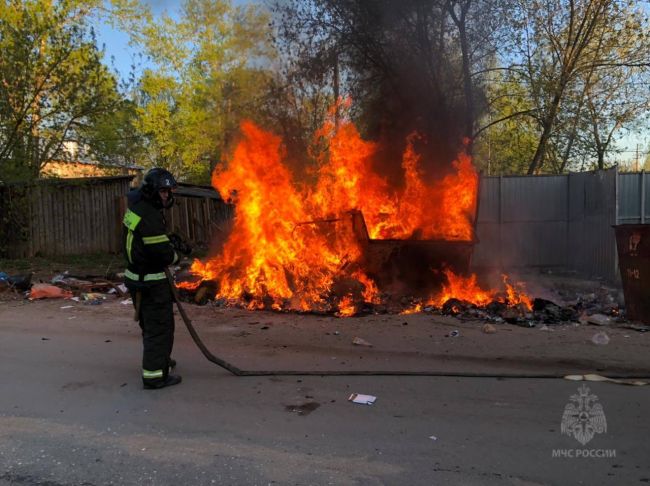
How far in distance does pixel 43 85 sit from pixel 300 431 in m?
11.6

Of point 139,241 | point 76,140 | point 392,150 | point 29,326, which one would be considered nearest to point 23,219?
point 76,140

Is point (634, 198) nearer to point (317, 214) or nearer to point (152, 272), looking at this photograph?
point (317, 214)

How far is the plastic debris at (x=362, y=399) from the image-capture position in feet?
13.7

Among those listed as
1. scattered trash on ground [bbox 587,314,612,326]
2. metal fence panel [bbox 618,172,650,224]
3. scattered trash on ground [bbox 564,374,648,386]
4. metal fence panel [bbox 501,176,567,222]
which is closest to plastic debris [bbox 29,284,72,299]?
scattered trash on ground [bbox 564,374,648,386]

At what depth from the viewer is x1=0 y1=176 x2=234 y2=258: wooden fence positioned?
46.3ft

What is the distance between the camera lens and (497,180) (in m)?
12.5

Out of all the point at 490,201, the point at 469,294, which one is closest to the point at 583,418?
the point at 469,294

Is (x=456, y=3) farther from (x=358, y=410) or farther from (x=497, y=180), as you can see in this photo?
(x=358, y=410)

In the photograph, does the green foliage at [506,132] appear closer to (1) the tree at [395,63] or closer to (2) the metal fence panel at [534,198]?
(2) the metal fence panel at [534,198]

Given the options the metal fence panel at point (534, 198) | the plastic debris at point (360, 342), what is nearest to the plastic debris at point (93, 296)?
the plastic debris at point (360, 342)

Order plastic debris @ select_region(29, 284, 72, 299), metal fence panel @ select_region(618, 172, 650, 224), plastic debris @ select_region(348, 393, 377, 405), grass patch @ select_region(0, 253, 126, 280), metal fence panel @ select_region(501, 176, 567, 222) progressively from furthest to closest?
metal fence panel @ select_region(501, 176, 567, 222) < grass patch @ select_region(0, 253, 126, 280) < metal fence panel @ select_region(618, 172, 650, 224) < plastic debris @ select_region(29, 284, 72, 299) < plastic debris @ select_region(348, 393, 377, 405)

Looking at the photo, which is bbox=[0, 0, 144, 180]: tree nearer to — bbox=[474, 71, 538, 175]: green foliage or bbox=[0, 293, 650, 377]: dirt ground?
bbox=[0, 293, 650, 377]: dirt ground

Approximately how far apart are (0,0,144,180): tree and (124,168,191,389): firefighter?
902 centimetres

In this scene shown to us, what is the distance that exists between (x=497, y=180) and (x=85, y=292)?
32.0 feet
